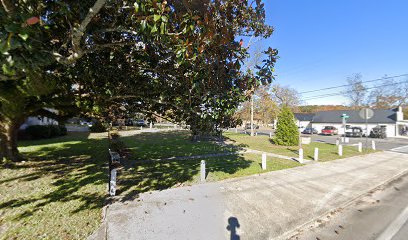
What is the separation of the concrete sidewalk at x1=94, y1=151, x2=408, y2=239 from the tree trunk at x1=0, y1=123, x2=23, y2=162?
672cm

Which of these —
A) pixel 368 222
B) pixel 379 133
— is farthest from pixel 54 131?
pixel 379 133

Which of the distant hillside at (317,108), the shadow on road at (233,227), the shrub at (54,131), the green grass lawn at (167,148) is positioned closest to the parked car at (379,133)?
the green grass lawn at (167,148)

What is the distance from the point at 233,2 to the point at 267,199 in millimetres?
5250

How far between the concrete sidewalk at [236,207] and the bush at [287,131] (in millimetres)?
8950

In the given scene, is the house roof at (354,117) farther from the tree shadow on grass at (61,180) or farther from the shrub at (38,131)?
the shrub at (38,131)

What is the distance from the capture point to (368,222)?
4.71 meters

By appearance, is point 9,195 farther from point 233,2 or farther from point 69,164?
point 233,2

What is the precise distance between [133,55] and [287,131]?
14.6 m

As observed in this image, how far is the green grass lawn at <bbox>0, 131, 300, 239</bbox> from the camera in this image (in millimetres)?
4000

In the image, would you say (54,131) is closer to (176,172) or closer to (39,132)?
(39,132)

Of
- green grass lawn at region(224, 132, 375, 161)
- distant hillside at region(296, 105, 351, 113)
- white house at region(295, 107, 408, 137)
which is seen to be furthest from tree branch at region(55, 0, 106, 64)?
distant hillside at region(296, 105, 351, 113)

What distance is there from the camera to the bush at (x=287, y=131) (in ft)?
55.5

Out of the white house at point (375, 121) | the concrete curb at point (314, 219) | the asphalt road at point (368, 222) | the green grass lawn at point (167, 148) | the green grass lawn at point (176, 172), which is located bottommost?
the asphalt road at point (368, 222)

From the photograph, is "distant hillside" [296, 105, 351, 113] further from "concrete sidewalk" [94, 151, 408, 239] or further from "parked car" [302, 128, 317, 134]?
"concrete sidewalk" [94, 151, 408, 239]
